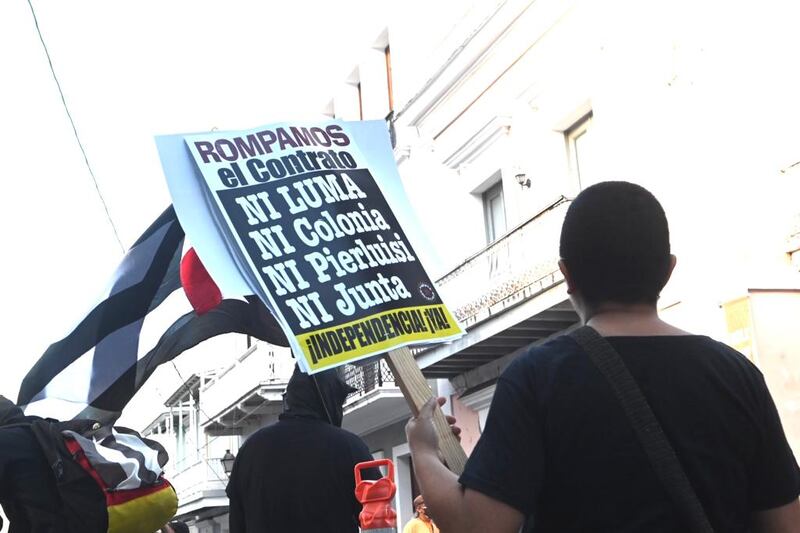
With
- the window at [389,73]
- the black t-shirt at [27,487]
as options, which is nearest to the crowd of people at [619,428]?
the black t-shirt at [27,487]

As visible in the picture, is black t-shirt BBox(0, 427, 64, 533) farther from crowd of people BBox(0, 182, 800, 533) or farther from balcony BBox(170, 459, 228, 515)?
balcony BBox(170, 459, 228, 515)

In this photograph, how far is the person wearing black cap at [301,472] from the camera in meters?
4.52

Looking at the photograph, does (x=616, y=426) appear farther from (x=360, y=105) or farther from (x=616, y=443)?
(x=360, y=105)

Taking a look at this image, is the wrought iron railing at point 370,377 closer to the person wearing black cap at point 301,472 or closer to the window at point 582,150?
the window at point 582,150

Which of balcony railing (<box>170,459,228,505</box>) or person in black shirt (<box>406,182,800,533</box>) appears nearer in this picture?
person in black shirt (<box>406,182,800,533</box>)

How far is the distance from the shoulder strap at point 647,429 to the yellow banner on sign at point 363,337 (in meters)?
0.97

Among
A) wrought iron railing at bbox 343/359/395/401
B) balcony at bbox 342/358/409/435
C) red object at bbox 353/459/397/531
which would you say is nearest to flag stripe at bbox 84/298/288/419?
red object at bbox 353/459/397/531

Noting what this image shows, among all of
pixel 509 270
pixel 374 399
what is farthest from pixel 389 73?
pixel 509 270

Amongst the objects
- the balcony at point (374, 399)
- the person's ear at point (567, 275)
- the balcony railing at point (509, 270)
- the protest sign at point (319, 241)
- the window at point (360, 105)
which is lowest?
the balcony at point (374, 399)

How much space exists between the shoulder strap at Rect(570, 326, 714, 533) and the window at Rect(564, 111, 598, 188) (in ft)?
41.3

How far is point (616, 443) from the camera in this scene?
6.70ft

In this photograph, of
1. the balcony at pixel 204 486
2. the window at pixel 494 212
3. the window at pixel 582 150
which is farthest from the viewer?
the balcony at pixel 204 486

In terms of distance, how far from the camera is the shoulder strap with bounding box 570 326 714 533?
1980mm

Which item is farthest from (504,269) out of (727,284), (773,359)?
(773,359)
